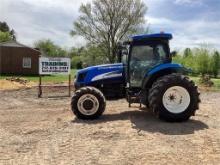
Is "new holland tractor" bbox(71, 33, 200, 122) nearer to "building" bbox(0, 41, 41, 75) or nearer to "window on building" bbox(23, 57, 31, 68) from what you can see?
"building" bbox(0, 41, 41, 75)

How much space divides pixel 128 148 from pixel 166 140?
0.97 m

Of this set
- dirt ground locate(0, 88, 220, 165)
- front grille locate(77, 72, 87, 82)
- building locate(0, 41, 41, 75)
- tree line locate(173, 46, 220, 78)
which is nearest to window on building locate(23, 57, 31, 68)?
building locate(0, 41, 41, 75)

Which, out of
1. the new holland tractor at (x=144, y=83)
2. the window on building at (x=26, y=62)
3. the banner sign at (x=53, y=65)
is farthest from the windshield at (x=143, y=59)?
the window on building at (x=26, y=62)

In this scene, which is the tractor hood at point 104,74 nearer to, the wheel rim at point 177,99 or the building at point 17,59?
the wheel rim at point 177,99

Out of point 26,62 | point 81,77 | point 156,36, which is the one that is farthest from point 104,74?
point 26,62

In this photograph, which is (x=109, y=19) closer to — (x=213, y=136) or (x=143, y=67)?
(x=143, y=67)

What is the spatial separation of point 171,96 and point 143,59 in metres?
1.43

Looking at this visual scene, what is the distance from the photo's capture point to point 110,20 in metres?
49.6

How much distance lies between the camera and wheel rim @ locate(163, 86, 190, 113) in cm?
1059

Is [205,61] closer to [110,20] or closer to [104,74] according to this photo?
[110,20]

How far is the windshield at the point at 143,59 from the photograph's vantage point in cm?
1131

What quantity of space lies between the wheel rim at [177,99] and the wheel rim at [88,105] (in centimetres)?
197

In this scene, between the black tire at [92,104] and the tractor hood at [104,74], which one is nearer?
the black tire at [92,104]

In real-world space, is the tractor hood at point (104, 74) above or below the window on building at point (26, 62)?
below
